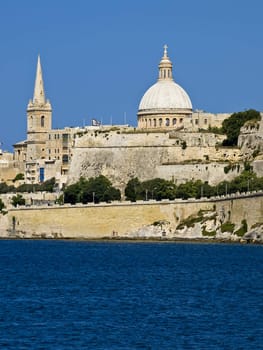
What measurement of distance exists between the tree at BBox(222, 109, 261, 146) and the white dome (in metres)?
8.15

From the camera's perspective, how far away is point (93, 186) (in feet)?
292

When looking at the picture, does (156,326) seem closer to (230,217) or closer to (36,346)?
(36,346)

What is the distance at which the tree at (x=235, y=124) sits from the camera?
9475 centimetres

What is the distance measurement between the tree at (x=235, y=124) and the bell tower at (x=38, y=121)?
67.4ft

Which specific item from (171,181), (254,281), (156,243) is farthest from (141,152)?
(254,281)

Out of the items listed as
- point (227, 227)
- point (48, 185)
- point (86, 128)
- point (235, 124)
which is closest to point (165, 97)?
point (86, 128)

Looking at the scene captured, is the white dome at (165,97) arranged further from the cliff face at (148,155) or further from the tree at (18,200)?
the tree at (18,200)

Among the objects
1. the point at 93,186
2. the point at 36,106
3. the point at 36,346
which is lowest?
the point at 36,346

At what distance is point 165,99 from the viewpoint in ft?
345

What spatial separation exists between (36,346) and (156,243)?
46059 millimetres

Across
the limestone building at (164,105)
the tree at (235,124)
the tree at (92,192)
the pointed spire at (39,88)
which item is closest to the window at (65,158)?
the limestone building at (164,105)

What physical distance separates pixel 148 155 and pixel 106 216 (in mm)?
11142

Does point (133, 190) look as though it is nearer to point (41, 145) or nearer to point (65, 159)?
point (65, 159)

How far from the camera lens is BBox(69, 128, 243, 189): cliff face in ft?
298
